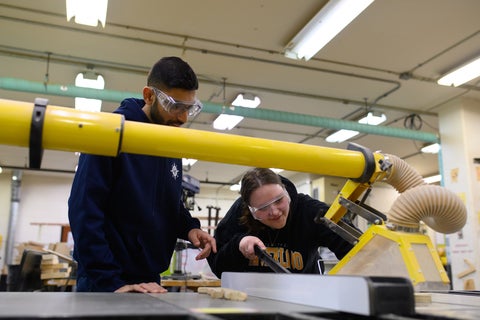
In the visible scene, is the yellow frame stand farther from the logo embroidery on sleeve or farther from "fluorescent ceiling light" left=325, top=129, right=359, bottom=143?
"fluorescent ceiling light" left=325, top=129, right=359, bottom=143

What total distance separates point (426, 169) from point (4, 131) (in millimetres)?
10328

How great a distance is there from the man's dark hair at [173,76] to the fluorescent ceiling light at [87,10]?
6.49 ft

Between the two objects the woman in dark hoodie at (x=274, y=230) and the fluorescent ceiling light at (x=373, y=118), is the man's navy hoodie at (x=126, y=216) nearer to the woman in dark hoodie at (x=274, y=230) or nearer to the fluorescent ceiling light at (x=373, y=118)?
the woman in dark hoodie at (x=274, y=230)

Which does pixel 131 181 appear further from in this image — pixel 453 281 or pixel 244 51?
pixel 453 281

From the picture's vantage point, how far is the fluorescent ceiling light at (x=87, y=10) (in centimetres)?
326

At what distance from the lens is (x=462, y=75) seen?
4.96 metres

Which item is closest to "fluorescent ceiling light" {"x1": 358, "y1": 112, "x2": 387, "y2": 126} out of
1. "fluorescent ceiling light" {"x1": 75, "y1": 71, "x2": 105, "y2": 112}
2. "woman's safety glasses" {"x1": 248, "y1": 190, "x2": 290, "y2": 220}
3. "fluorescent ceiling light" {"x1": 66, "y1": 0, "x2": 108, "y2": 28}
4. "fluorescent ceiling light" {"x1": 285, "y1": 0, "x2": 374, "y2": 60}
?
"fluorescent ceiling light" {"x1": 285, "y1": 0, "x2": 374, "y2": 60}

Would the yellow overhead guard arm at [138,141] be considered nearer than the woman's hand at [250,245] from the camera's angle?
Yes

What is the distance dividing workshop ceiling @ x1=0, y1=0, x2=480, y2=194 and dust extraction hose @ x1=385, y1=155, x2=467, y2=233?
115 inches

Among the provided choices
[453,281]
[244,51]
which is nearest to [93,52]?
[244,51]

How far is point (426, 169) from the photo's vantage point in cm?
994

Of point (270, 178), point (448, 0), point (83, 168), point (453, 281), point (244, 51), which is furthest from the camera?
point (453, 281)

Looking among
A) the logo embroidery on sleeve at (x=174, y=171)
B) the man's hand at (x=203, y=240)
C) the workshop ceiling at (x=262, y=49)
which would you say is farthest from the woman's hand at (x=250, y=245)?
the workshop ceiling at (x=262, y=49)

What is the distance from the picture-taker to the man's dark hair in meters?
1.57
